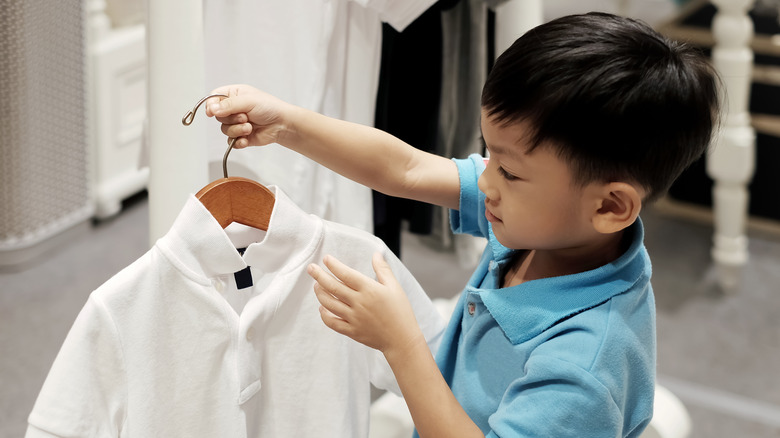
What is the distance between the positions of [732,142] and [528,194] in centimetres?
143

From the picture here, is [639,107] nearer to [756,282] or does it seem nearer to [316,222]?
[316,222]

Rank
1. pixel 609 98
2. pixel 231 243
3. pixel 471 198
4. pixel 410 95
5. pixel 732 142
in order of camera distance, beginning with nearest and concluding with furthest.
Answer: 1. pixel 609 98
2. pixel 231 243
3. pixel 471 198
4. pixel 410 95
5. pixel 732 142

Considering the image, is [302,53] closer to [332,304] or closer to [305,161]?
[305,161]

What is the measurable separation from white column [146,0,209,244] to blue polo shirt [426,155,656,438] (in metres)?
0.27

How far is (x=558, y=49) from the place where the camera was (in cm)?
62

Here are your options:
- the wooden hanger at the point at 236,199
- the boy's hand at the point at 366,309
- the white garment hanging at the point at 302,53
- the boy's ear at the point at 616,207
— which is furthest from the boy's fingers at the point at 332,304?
the white garment hanging at the point at 302,53

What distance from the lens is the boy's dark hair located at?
1.98 feet

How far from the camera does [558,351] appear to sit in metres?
0.65

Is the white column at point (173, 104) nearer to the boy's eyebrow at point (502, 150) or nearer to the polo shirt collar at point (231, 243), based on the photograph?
the polo shirt collar at point (231, 243)

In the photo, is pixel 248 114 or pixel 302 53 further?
pixel 302 53

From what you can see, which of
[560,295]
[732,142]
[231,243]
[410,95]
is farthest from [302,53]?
[732,142]

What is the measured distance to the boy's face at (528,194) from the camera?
635 mm

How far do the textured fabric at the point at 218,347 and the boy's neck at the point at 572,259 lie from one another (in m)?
0.12

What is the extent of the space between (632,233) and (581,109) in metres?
0.17
